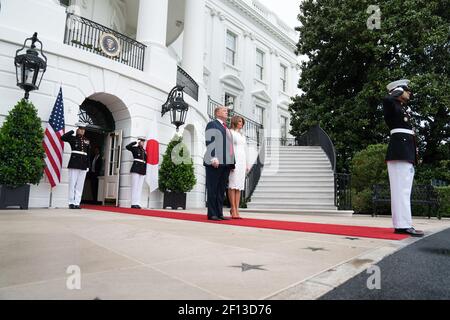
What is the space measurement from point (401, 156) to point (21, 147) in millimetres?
7484

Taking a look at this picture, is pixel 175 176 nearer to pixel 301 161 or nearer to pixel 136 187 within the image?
pixel 136 187

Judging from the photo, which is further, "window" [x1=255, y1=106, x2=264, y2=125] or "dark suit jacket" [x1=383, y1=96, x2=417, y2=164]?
"window" [x1=255, y1=106, x2=264, y2=125]

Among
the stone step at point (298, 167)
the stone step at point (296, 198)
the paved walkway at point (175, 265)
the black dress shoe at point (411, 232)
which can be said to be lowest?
the paved walkway at point (175, 265)

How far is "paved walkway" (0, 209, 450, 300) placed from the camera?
1.70 meters

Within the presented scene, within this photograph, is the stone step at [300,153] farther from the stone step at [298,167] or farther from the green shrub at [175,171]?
the green shrub at [175,171]

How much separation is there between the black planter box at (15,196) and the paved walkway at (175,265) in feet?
13.8

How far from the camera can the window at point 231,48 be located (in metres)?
22.2

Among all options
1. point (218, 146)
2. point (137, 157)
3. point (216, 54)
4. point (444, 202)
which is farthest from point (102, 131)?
point (216, 54)

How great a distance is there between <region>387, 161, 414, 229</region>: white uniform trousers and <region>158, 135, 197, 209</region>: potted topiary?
7152 millimetres

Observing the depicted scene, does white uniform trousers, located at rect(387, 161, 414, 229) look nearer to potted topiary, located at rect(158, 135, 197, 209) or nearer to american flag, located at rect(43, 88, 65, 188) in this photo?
potted topiary, located at rect(158, 135, 197, 209)

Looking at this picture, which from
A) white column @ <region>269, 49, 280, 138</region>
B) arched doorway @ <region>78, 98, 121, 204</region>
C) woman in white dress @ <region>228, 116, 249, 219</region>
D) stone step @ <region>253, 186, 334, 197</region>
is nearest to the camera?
woman in white dress @ <region>228, 116, 249, 219</region>

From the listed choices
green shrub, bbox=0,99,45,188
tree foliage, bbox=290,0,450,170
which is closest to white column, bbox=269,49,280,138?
tree foliage, bbox=290,0,450,170

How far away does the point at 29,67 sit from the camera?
25.6ft

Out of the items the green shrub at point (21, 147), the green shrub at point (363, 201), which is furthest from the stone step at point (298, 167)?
the green shrub at point (21, 147)
